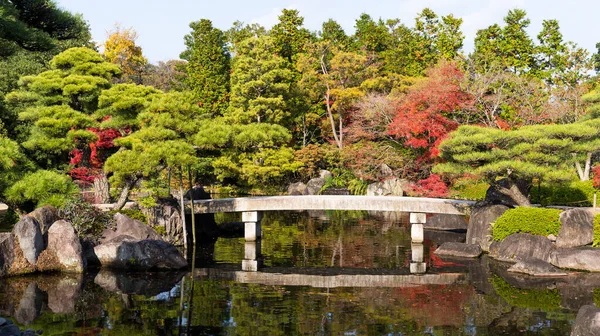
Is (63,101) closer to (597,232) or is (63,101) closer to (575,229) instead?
(575,229)

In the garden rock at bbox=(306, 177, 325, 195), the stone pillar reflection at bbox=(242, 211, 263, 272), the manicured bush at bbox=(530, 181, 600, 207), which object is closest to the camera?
the stone pillar reflection at bbox=(242, 211, 263, 272)

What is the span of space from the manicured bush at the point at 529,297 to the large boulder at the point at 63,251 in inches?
493

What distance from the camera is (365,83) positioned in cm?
4166

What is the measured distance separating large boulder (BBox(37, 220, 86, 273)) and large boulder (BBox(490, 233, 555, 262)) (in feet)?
45.8

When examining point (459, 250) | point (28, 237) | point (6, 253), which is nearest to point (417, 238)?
point (459, 250)

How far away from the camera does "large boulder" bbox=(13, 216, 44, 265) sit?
19.2 metres

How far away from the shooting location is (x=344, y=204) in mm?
25562

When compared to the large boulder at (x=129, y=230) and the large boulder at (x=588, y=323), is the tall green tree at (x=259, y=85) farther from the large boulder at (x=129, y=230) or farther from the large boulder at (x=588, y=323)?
the large boulder at (x=588, y=323)

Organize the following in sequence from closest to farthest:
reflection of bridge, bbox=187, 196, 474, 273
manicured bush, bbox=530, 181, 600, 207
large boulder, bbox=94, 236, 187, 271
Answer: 1. large boulder, bbox=94, 236, 187, 271
2. reflection of bridge, bbox=187, 196, 474, 273
3. manicured bush, bbox=530, 181, 600, 207

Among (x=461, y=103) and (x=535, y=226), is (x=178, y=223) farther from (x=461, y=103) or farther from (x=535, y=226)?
(x=461, y=103)

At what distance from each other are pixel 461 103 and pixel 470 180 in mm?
10979

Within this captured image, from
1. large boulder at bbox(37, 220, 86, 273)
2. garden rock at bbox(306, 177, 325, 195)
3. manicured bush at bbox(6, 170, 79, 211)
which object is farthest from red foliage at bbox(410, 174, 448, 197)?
large boulder at bbox(37, 220, 86, 273)

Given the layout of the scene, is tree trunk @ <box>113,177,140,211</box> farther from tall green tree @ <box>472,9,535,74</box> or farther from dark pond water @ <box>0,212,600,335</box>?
tall green tree @ <box>472,9,535,74</box>

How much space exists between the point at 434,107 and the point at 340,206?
11.2 metres
